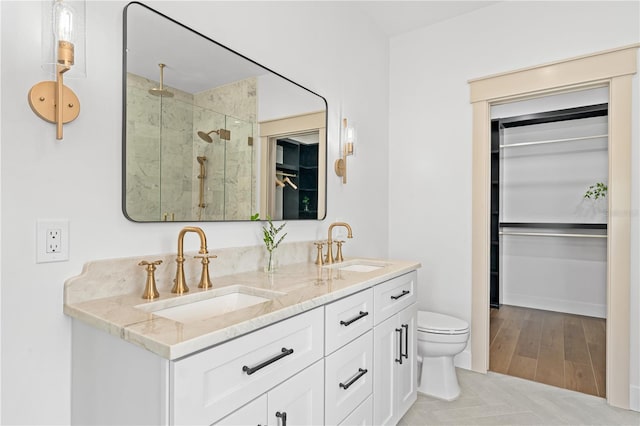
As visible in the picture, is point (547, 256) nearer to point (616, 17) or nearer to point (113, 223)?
point (616, 17)

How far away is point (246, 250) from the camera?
1.74 m

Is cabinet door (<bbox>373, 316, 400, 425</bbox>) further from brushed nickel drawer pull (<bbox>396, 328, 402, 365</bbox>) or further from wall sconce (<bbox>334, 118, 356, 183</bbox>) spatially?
wall sconce (<bbox>334, 118, 356, 183</bbox>)

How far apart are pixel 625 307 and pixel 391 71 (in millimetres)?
2424

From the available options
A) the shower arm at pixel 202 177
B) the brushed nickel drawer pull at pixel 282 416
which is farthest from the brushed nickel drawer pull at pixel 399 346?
the shower arm at pixel 202 177

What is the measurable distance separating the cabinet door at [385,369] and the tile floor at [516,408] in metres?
0.32

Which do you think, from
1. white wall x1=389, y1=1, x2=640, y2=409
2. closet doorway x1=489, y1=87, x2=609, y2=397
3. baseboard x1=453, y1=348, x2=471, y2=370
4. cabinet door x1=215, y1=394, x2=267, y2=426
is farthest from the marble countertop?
closet doorway x1=489, y1=87, x2=609, y2=397

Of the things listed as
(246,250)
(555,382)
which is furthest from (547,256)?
(246,250)

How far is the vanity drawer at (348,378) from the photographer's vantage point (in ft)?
4.51

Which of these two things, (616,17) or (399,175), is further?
(399,175)

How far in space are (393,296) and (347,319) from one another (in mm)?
492

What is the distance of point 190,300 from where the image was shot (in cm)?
129

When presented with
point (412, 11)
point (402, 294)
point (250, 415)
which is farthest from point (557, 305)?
point (250, 415)

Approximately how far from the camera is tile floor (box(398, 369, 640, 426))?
209 cm

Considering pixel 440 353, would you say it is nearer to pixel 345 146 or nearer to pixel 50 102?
pixel 345 146
